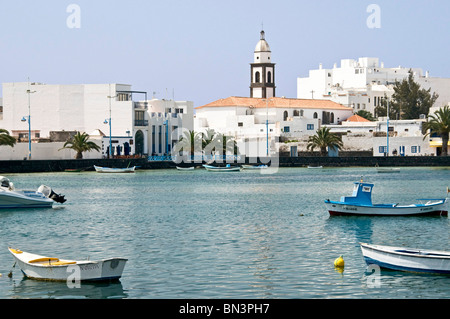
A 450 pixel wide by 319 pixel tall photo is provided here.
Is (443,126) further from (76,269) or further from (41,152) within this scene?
(76,269)

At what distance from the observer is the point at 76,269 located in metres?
24.8

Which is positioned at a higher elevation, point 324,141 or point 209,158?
point 324,141

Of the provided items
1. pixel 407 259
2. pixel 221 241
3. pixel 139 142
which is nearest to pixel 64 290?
pixel 407 259

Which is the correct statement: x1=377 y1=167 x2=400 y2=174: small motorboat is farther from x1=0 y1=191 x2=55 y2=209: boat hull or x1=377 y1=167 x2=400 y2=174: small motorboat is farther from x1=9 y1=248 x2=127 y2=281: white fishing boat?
x1=9 y1=248 x2=127 y2=281: white fishing boat

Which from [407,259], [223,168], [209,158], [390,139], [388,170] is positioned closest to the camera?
[407,259]

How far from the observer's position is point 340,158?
4513 inches

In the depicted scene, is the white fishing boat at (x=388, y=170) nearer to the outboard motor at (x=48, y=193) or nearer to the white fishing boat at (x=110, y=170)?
the white fishing boat at (x=110, y=170)

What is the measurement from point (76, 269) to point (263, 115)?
11249cm

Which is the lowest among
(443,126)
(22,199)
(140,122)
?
(22,199)

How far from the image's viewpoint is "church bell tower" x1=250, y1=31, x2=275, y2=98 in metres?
154

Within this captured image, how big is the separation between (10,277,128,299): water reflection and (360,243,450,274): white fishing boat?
837cm

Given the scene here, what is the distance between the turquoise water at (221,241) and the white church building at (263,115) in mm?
55672

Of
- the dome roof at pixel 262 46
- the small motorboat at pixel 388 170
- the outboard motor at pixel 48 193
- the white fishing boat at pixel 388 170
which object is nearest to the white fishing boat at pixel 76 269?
the outboard motor at pixel 48 193
